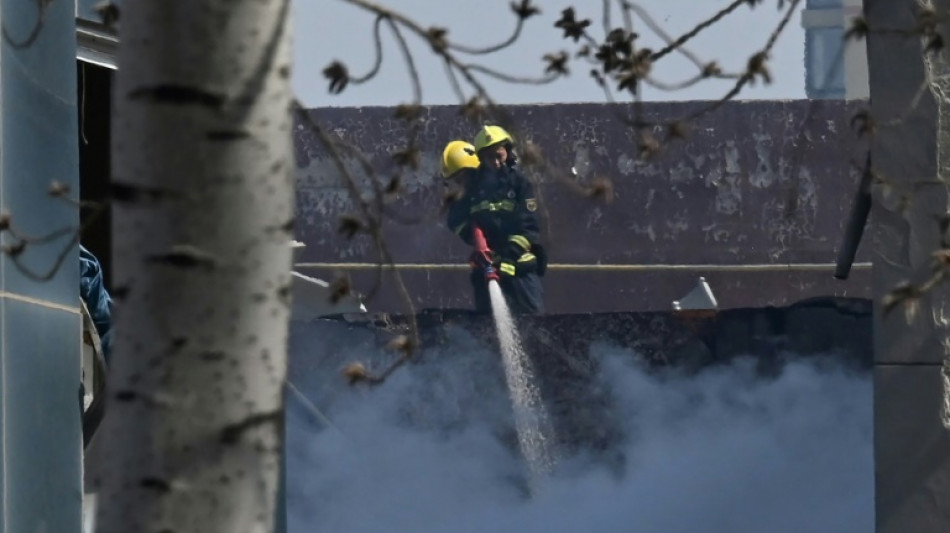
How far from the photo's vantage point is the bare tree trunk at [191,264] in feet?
11.0

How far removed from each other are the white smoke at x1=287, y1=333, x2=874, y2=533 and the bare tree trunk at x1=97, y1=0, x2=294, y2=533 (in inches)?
440

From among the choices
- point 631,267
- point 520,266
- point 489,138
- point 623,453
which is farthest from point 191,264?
point 631,267

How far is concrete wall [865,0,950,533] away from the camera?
27.0ft

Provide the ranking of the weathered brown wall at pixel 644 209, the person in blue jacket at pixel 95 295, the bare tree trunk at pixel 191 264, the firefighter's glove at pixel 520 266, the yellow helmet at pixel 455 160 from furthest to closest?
the weathered brown wall at pixel 644 209 → the yellow helmet at pixel 455 160 → the firefighter's glove at pixel 520 266 → the person in blue jacket at pixel 95 295 → the bare tree trunk at pixel 191 264

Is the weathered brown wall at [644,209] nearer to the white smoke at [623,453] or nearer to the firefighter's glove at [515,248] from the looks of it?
the firefighter's glove at [515,248]

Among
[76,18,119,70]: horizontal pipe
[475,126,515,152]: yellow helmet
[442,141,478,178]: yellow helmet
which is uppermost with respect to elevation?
[475,126,515,152]: yellow helmet

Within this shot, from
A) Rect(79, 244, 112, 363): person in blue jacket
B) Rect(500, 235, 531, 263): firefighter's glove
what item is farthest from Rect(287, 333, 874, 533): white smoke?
Rect(79, 244, 112, 363): person in blue jacket

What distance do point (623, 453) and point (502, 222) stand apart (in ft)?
12.3

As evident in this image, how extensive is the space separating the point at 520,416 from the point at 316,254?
29.5 ft

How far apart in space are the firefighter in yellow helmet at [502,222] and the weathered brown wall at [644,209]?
412cm

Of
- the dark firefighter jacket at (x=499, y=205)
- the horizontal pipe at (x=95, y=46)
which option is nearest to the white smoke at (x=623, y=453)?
the dark firefighter jacket at (x=499, y=205)

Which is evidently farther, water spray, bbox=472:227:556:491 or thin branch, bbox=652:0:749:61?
water spray, bbox=472:227:556:491

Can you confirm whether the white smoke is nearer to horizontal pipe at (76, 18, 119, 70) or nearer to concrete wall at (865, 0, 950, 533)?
concrete wall at (865, 0, 950, 533)

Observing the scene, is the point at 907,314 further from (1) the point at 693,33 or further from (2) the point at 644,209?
(2) the point at 644,209
